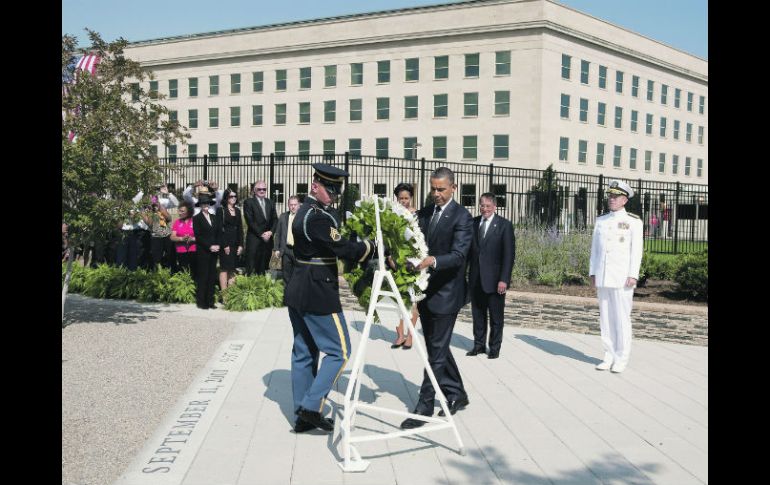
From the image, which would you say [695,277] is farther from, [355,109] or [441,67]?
[355,109]

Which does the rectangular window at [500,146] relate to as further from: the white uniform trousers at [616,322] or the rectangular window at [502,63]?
the white uniform trousers at [616,322]

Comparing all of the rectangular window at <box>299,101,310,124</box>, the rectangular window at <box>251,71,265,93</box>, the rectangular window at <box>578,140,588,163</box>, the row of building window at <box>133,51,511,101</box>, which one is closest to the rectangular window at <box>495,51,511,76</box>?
the row of building window at <box>133,51,511,101</box>

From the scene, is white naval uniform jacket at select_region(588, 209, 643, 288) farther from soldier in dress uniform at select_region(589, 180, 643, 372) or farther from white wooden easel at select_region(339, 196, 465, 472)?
white wooden easel at select_region(339, 196, 465, 472)

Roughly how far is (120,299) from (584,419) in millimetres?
9943

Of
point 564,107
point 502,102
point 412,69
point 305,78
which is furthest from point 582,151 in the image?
point 305,78

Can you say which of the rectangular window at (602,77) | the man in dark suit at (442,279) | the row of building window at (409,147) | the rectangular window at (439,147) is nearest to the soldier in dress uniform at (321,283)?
the man in dark suit at (442,279)

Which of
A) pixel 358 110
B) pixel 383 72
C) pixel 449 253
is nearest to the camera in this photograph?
pixel 449 253

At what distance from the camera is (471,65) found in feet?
178

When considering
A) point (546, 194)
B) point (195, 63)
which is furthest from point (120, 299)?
point (195, 63)

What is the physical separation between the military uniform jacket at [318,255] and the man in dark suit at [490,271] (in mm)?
3703

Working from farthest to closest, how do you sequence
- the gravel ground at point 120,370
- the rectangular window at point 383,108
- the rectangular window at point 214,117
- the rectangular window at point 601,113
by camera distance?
the rectangular window at point 214,117 → the rectangular window at point 601,113 → the rectangular window at point 383,108 → the gravel ground at point 120,370

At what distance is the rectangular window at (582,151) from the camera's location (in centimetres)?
5566

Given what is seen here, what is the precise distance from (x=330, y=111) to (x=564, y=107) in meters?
19.0
